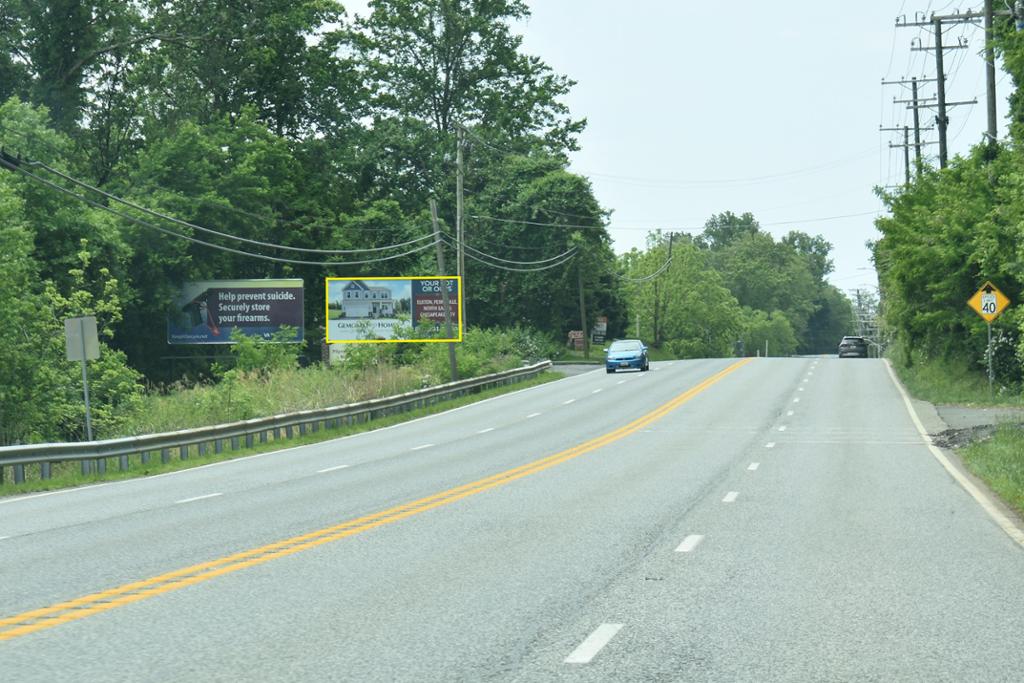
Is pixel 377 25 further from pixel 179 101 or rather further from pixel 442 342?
pixel 442 342

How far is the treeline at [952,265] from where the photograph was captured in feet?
128

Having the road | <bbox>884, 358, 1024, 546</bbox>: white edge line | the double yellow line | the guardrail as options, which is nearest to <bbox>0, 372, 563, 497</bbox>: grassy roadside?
the guardrail

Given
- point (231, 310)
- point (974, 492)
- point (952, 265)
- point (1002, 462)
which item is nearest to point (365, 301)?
point (231, 310)

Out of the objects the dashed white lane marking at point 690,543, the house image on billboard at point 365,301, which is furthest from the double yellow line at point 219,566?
the house image on billboard at point 365,301

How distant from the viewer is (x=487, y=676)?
278 inches

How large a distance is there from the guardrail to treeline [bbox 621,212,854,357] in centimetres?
6251

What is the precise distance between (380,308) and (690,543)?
42.9m

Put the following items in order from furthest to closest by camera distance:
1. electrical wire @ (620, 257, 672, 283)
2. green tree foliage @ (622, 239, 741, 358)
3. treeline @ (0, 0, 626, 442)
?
electrical wire @ (620, 257, 672, 283) < green tree foliage @ (622, 239, 741, 358) < treeline @ (0, 0, 626, 442)

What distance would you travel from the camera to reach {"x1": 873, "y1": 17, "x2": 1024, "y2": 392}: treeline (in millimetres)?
38906

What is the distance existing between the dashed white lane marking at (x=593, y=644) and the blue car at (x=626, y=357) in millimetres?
51923

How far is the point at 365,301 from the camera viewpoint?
181 ft

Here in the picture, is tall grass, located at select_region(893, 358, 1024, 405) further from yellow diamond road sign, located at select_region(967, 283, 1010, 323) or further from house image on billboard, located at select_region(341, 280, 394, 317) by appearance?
house image on billboard, located at select_region(341, 280, 394, 317)

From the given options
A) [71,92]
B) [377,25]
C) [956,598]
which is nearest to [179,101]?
[71,92]

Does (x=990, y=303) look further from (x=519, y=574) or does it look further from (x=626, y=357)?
(x=626, y=357)
